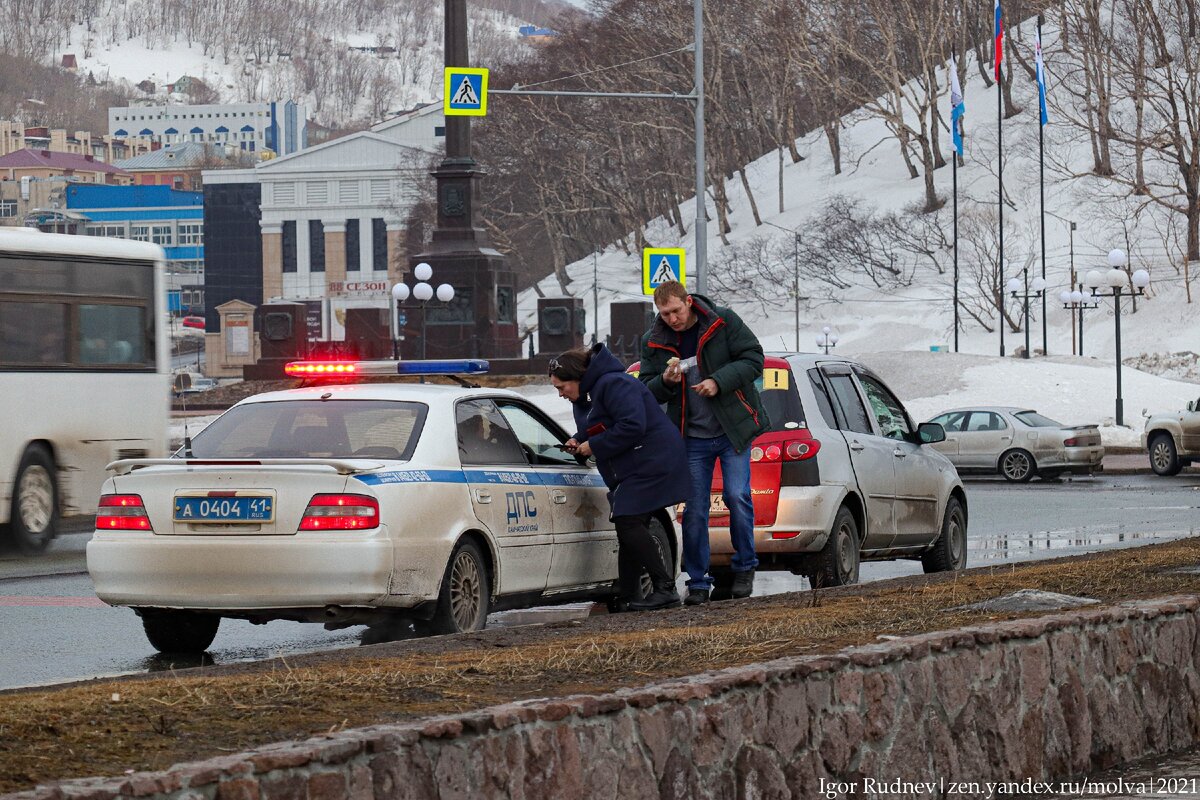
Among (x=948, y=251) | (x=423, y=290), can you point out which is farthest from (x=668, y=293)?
(x=948, y=251)

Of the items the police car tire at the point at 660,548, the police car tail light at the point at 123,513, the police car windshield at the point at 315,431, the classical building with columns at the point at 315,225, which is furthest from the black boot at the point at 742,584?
the classical building with columns at the point at 315,225

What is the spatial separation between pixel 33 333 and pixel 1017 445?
17.9 m

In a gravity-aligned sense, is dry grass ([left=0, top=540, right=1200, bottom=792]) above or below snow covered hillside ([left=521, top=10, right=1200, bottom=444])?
below

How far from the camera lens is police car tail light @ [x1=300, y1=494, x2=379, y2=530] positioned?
355 inches

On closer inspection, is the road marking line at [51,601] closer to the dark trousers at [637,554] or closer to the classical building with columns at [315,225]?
the dark trousers at [637,554]

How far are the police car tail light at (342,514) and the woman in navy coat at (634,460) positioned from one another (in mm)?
1680

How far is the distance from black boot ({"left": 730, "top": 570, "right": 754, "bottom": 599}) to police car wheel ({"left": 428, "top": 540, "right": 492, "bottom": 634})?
1657mm

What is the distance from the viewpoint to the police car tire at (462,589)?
9367 mm

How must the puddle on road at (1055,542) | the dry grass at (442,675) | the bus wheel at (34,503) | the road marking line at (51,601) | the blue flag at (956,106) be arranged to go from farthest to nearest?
the blue flag at (956,106), the bus wheel at (34,503), the puddle on road at (1055,542), the road marking line at (51,601), the dry grass at (442,675)

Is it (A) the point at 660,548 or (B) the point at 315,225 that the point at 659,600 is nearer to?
(A) the point at 660,548

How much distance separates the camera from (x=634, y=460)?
34.0 feet

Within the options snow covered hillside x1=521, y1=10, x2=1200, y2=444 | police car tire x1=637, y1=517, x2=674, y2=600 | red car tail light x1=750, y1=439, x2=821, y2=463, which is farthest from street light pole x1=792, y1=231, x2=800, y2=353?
police car tire x1=637, y1=517, x2=674, y2=600

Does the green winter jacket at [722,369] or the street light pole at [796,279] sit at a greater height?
the street light pole at [796,279]

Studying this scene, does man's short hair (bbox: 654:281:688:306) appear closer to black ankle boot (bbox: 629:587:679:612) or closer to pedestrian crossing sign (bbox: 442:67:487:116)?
black ankle boot (bbox: 629:587:679:612)
